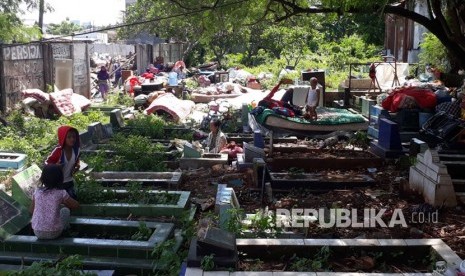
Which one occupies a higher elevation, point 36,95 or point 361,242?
point 36,95

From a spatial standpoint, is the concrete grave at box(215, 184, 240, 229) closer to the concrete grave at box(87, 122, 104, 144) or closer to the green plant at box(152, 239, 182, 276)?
the green plant at box(152, 239, 182, 276)

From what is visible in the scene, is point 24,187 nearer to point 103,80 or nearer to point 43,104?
point 43,104

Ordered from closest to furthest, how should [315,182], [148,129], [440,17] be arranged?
[315,182] → [440,17] → [148,129]

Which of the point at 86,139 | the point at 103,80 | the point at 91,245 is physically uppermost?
the point at 103,80

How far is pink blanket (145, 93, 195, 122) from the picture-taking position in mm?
16125

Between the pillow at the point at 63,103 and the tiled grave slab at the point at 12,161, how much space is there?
21.8ft

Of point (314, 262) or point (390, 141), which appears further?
point (390, 141)

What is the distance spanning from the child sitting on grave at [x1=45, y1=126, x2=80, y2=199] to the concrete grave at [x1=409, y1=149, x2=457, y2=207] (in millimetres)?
4776

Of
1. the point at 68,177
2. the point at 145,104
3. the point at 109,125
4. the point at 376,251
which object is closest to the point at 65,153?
the point at 68,177

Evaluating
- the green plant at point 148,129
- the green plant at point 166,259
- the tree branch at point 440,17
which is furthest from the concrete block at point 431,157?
the green plant at point 148,129

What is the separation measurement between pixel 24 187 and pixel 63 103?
389 inches

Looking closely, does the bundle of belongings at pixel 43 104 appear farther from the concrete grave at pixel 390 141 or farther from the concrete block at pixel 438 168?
the concrete block at pixel 438 168

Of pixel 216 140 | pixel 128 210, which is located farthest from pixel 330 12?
pixel 128 210

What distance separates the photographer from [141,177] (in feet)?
28.7
